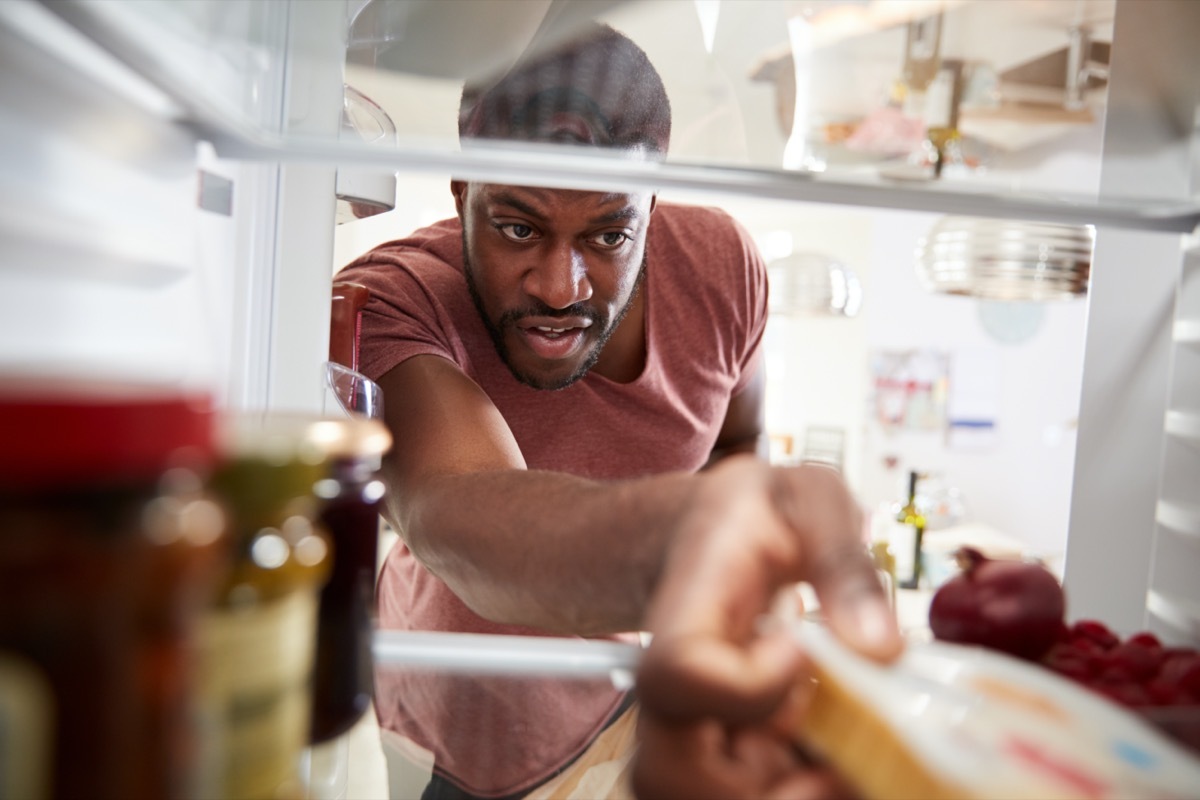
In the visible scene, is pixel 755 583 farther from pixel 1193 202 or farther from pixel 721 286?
pixel 721 286

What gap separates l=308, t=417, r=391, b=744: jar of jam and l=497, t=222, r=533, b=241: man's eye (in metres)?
0.84

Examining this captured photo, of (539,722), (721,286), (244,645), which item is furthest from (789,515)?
(721,286)

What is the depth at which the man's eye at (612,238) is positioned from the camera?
1388 millimetres

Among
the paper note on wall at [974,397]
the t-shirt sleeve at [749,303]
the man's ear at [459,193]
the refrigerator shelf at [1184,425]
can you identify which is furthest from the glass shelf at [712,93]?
the paper note on wall at [974,397]

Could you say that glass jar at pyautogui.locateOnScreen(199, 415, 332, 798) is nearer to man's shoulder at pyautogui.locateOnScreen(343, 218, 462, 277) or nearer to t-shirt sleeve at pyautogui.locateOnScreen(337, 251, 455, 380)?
t-shirt sleeve at pyautogui.locateOnScreen(337, 251, 455, 380)

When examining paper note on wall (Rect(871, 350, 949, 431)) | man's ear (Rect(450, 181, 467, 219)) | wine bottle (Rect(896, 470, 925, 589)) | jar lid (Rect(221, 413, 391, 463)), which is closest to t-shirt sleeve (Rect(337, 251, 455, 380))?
man's ear (Rect(450, 181, 467, 219))

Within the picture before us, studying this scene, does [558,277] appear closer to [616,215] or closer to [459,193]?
[616,215]

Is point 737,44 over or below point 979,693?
over

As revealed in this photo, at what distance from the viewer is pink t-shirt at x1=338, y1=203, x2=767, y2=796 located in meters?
1.42

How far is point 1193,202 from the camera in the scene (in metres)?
0.84

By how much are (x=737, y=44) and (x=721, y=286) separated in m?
0.97

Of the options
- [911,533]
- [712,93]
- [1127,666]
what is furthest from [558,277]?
[911,533]

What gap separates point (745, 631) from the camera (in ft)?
1.51

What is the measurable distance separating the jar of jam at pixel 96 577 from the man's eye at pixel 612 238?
1.11m
